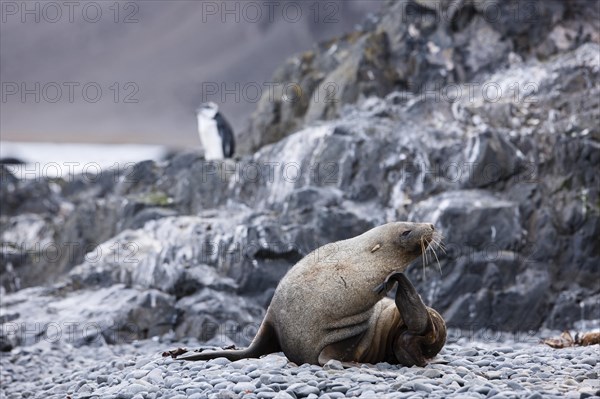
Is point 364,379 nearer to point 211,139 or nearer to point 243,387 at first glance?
point 243,387

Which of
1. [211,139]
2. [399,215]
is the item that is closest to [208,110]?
[211,139]

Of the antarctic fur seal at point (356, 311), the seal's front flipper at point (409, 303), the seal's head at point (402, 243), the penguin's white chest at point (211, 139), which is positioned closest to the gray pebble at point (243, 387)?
the antarctic fur seal at point (356, 311)

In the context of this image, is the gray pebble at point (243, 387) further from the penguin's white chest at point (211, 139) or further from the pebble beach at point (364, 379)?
the penguin's white chest at point (211, 139)

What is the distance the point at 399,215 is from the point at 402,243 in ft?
30.0

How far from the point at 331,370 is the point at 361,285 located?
81 cm

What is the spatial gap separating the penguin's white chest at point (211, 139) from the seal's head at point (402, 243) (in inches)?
632

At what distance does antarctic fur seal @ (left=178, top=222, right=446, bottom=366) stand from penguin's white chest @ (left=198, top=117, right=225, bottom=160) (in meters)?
16.0

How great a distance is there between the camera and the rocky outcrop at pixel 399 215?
48.4 feet

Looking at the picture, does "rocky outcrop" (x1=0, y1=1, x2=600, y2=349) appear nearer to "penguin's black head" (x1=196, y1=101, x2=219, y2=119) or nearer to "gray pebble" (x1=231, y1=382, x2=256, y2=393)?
"penguin's black head" (x1=196, y1=101, x2=219, y2=119)

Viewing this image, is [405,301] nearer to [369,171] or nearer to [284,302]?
[284,302]

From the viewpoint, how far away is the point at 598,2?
21469 millimetres

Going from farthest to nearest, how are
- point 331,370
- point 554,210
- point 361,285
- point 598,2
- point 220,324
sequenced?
point 598,2, point 554,210, point 220,324, point 361,285, point 331,370

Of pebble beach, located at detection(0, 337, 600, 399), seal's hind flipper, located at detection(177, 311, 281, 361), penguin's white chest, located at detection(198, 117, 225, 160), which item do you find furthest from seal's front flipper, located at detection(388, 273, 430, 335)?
penguin's white chest, located at detection(198, 117, 225, 160)

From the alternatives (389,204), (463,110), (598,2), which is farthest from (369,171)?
(598,2)
